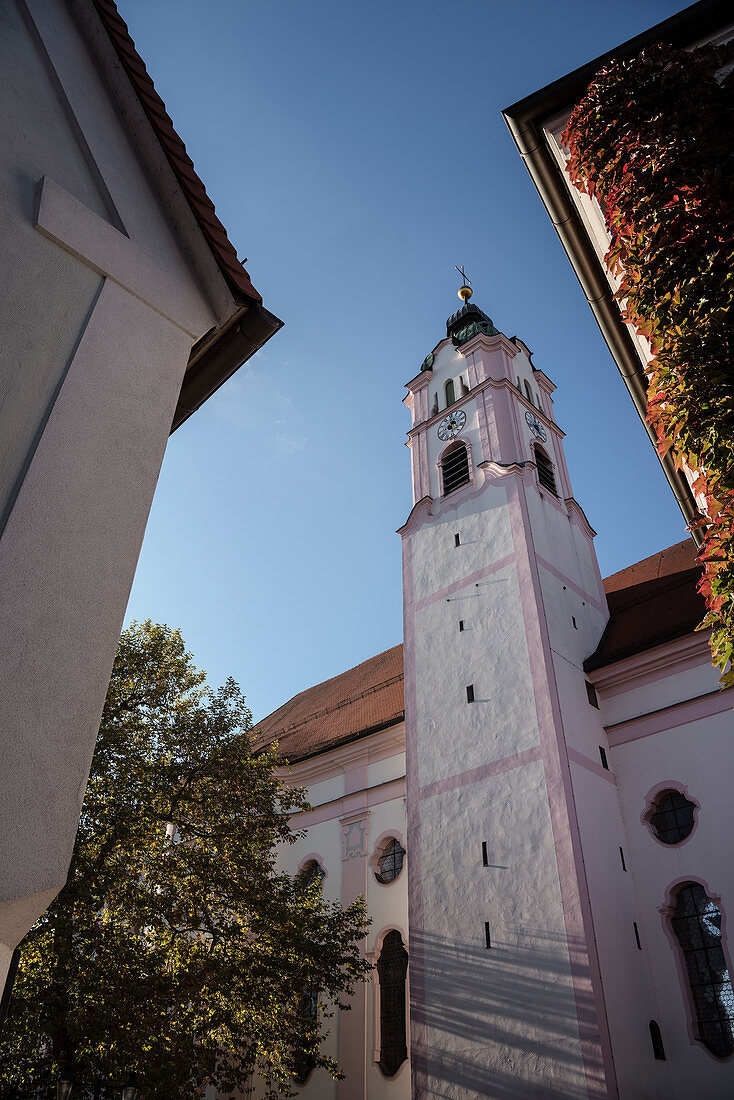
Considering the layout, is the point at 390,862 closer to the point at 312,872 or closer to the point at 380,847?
the point at 380,847

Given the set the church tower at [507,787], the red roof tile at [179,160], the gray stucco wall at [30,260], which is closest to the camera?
the gray stucco wall at [30,260]

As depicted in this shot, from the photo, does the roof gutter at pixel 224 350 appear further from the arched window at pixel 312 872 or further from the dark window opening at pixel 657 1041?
the arched window at pixel 312 872

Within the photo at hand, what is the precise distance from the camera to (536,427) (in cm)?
2303

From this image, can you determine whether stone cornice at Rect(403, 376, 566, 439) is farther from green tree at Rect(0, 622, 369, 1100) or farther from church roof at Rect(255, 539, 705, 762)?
green tree at Rect(0, 622, 369, 1100)

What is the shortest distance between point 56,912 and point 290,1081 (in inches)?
404

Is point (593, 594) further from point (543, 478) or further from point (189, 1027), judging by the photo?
point (189, 1027)

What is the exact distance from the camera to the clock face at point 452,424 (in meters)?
22.8

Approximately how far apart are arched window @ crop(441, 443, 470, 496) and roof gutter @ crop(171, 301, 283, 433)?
15991 mm

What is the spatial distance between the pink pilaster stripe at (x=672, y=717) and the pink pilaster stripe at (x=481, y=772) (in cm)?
245

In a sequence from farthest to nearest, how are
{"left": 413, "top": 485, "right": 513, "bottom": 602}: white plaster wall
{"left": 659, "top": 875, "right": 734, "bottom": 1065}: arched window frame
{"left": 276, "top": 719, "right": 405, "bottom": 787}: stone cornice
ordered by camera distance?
1. {"left": 276, "top": 719, "right": 405, "bottom": 787}: stone cornice
2. {"left": 413, "top": 485, "right": 513, "bottom": 602}: white plaster wall
3. {"left": 659, "top": 875, "right": 734, "bottom": 1065}: arched window frame

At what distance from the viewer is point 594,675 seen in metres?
17.1

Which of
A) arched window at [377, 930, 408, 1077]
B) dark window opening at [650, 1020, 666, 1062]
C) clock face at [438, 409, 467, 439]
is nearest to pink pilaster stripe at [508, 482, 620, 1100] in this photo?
dark window opening at [650, 1020, 666, 1062]

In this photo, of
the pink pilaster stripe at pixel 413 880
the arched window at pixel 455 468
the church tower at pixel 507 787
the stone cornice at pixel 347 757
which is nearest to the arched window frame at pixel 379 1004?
the pink pilaster stripe at pixel 413 880

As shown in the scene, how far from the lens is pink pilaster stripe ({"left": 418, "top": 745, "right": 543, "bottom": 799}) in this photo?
14945 mm
